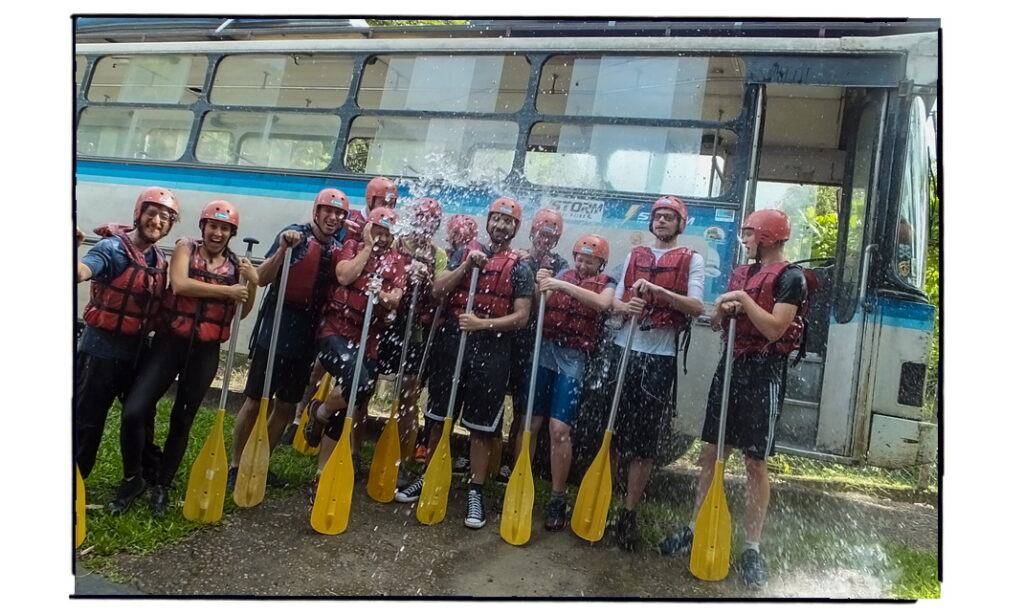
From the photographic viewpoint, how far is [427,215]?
9.36 ft

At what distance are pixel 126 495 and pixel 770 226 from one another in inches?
111

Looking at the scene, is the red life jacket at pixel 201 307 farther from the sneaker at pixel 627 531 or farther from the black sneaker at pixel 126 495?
the sneaker at pixel 627 531

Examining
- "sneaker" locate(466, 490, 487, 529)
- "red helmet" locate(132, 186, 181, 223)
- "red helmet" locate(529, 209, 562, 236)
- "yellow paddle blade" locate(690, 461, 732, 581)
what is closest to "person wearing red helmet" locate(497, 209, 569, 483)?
"red helmet" locate(529, 209, 562, 236)

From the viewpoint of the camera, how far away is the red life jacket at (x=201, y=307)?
8.15 feet

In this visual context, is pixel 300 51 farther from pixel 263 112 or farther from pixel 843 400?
pixel 843 400

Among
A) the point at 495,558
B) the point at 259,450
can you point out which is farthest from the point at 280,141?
the point at 495,558

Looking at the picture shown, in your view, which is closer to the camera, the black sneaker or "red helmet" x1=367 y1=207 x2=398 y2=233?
the black sneaker

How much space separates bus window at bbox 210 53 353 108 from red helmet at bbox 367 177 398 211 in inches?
24.6

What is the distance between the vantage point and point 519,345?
8.96 ft

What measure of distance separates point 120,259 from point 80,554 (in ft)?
3.72

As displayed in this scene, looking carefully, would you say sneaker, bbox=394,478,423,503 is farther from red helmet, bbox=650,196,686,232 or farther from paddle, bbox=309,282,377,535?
red helmet, bbox=650,196,686,232

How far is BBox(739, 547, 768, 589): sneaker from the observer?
2.48m

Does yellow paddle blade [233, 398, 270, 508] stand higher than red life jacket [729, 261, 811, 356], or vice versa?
red life jacket [729, 261, 811, 356]

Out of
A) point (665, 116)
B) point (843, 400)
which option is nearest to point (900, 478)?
point (843, 400)
